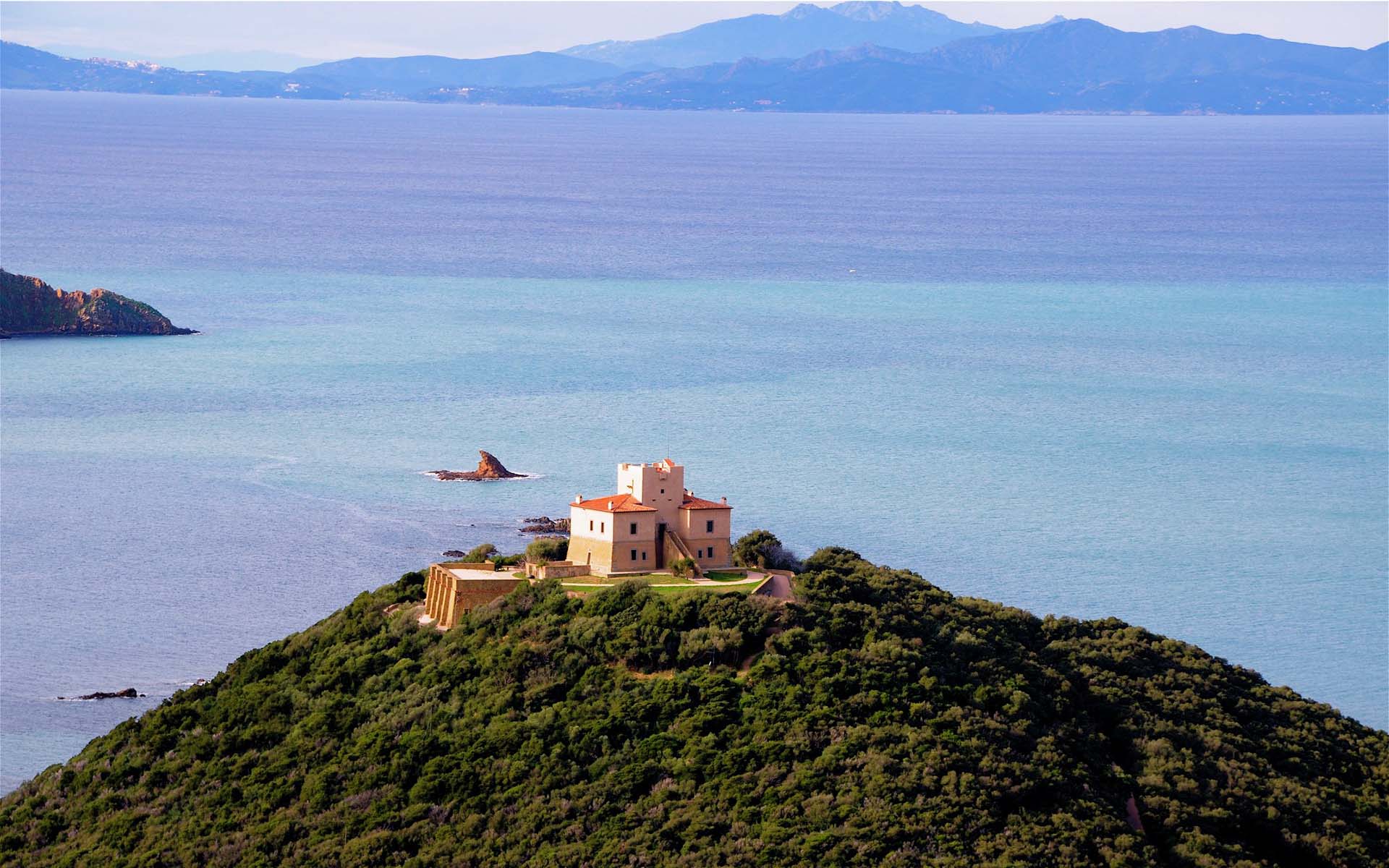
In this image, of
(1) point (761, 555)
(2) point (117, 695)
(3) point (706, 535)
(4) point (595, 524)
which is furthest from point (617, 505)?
(2) point (117, 695)

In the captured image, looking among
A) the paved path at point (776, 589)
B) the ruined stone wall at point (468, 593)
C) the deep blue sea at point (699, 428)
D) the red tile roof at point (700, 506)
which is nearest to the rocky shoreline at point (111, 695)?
the deep blue sea at point (699, 428)

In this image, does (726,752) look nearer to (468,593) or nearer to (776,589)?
(776,589)

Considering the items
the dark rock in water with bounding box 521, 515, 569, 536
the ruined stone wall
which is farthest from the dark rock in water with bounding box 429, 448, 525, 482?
the ruined stone wall

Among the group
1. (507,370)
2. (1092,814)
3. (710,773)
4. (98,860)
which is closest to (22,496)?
(507,370)

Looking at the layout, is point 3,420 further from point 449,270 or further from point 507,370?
point 449,270

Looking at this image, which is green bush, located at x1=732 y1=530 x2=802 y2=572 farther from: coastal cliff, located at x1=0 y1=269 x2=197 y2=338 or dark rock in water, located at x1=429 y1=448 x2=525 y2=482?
coastal cliff, located at x1=0 y1=269 x2=197 y2=338

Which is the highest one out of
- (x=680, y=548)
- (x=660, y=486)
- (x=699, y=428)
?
(x=660, y=486)
